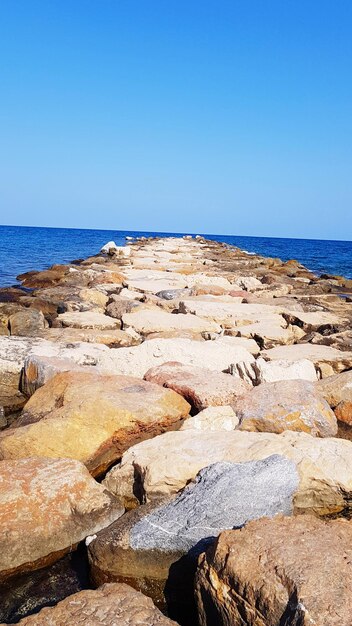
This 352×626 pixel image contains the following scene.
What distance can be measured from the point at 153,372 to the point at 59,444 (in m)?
1.70

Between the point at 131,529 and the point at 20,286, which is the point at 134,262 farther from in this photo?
the point at 131,529

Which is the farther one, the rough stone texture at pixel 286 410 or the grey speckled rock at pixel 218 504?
the rough stone texture at pixel 286 410

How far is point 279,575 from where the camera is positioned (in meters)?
2.25

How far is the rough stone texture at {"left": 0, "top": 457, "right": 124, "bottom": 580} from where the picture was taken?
3.15 meters

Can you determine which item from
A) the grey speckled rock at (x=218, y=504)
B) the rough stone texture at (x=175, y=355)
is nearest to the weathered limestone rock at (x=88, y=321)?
the rough stone texture at (x=175, y=355)

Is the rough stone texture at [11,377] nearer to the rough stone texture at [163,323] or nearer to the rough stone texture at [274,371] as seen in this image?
the rough stone texture at [163,323]

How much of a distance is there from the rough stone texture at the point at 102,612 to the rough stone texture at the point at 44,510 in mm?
866

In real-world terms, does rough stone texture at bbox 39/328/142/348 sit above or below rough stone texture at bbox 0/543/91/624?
above

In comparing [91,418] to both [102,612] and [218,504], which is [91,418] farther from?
[102,612]

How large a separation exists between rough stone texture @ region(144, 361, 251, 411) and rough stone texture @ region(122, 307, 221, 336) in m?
2.50

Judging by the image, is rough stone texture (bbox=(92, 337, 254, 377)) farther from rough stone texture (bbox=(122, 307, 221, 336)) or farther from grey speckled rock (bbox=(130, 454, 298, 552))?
grey speckled rock (bbox=(130, 454, 298, 552))

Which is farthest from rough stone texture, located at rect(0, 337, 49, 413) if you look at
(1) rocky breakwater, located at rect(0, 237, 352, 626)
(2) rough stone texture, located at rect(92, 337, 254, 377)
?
(2) rough stone texture, located at rect(92, 337, 254, 377)

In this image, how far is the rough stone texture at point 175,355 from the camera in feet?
19.9

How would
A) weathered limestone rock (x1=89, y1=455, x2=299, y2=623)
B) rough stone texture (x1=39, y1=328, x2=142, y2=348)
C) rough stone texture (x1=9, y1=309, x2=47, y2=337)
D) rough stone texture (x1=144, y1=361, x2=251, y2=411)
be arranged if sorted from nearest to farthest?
weathered limestone rock (x1=89, y1=455, x2=299, y2=623)
rough stone texture (x1=144, y1=361, x2=251, y2=411)
rough stone texture (x1=39, y1=328, x2=142, y2=348)
rough stone texture (x1=9, y1=309, x2=47, y2=337)
